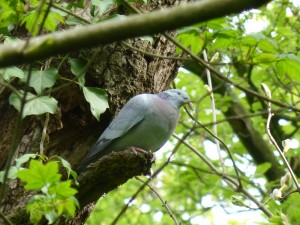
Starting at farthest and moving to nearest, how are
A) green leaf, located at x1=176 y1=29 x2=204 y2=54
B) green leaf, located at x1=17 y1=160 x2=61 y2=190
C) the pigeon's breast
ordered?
1. the pigeon's breast
2. green leaf, located at x1=176 y1=29 x2=204 y2=54
3. green leaf, located at x1=17 y1=160 x2=61 y2=190

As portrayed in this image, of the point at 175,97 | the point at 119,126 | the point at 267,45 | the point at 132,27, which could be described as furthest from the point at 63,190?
the point at 175,97

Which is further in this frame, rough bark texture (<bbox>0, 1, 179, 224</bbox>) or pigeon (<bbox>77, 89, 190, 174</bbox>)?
pigeon (<bbox>77, 89, 190, 174</bbox>)

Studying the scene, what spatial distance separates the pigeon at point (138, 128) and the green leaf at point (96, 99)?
0.19m

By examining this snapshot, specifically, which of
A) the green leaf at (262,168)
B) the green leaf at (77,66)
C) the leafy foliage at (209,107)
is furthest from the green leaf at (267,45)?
the green leaf at (262,168)

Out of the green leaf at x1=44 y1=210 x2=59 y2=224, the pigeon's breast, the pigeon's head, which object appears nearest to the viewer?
the green leaf at x1=44 y1=210 x2=59 y2=224

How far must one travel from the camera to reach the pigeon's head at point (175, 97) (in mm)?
4059

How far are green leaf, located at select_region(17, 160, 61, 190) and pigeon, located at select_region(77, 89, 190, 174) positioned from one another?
1154mm

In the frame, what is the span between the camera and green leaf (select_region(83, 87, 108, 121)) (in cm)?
344

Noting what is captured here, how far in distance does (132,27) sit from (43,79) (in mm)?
1815

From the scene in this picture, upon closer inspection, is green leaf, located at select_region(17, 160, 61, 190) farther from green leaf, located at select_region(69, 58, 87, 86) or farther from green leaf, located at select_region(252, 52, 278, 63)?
green leaf, located at select_region(252, 52, 278, 63)

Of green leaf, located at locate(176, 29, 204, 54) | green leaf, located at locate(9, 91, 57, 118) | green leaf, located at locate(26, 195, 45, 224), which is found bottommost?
green leaf, located at locate(26, 195, 45, 224)

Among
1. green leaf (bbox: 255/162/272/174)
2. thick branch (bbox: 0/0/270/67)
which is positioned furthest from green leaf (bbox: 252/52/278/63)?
green leaf (bbox: 255/162/272/174)

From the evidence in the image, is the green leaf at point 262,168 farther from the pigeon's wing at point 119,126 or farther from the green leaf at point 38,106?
the green leaf at point 38,106

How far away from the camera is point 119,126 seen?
3.68 m
